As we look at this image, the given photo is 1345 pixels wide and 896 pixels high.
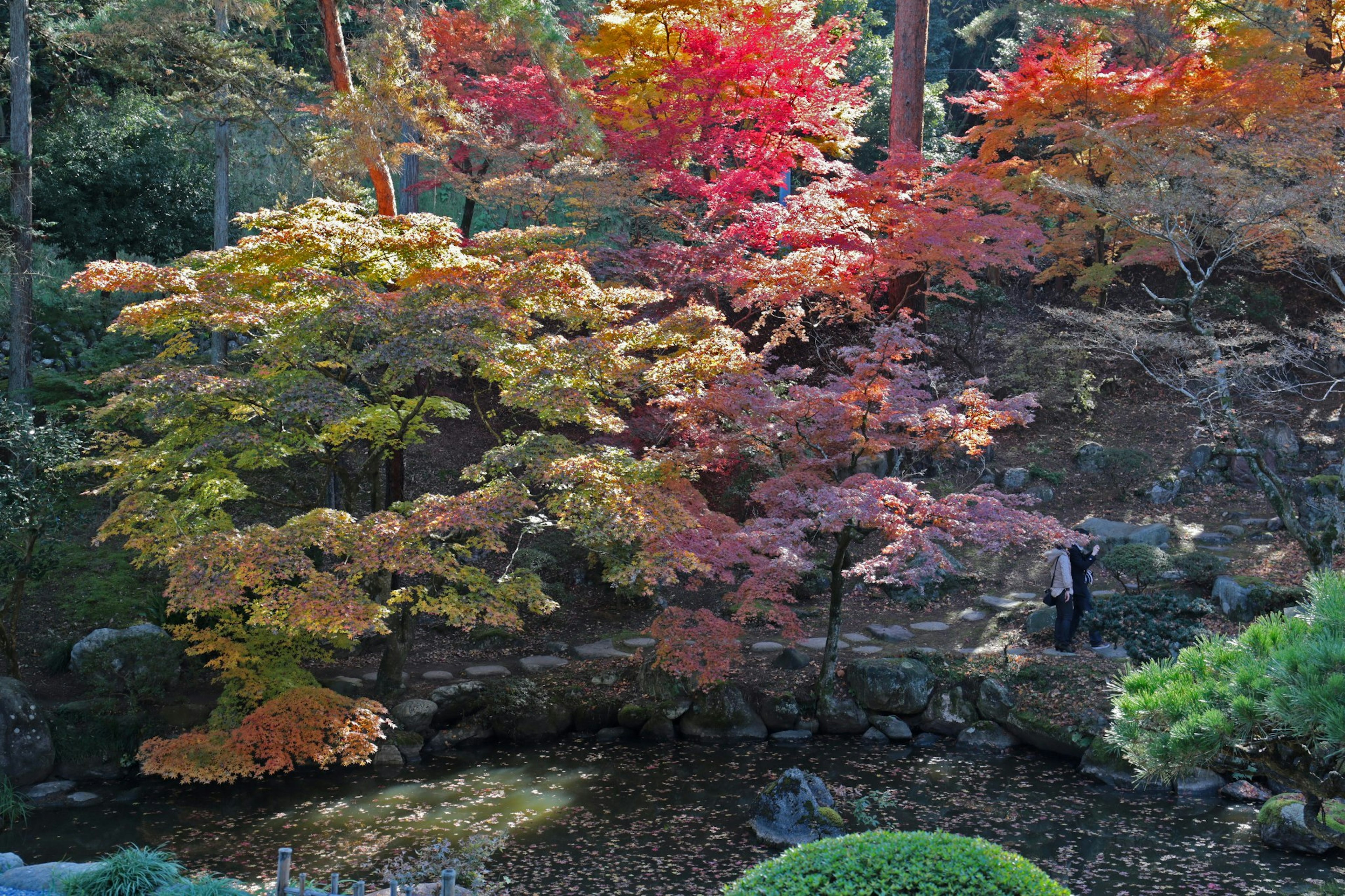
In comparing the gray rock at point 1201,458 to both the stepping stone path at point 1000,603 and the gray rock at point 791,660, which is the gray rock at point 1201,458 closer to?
the stepping stone path at point 1000,603

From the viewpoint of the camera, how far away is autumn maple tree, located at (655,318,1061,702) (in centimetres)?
797

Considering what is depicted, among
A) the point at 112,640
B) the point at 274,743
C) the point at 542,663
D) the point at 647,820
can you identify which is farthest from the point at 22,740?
the point at 647,820

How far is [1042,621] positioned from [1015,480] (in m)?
4.13

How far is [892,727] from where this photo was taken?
880 centimetres

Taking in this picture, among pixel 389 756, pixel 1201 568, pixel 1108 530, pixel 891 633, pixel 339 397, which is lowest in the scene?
pixel 389 756

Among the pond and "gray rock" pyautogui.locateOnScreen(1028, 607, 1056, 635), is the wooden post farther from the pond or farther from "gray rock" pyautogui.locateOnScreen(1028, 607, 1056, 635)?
"gray rock" pyautogui.locateOnScreen(1028, 607, 1056, 635)

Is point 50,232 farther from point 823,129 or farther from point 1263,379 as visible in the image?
point 1263,379

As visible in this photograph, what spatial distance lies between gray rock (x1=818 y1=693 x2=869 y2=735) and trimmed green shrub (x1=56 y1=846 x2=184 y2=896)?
557cm

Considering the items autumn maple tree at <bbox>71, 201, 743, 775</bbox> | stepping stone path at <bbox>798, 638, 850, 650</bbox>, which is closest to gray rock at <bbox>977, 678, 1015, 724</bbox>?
stepping stone path at <bbox>798, 638, 850, 650</bbox>

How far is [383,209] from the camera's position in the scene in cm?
1119

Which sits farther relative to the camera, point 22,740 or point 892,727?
point 892,727

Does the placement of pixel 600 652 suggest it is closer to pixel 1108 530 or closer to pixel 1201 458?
pixel 1108 530

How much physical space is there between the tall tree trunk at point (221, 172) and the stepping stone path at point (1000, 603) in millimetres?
9638

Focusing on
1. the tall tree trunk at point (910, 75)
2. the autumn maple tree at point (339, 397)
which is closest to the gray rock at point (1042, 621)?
the autumn maple tree at point (339, 397)
